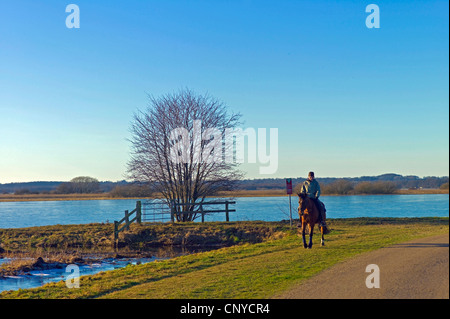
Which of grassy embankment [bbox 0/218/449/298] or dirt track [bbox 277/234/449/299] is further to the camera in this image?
grassy embankment [bbox 0/218/449/298]

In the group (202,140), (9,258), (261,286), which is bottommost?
(9,258)

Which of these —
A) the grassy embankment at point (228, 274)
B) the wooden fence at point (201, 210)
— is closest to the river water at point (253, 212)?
the wooden fence at point (201, 210)

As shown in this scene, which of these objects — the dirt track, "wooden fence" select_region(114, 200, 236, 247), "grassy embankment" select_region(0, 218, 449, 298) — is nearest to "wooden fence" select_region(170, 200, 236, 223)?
"wooden fence" select_region(114, 200, 236, 247)

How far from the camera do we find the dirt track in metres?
7.73

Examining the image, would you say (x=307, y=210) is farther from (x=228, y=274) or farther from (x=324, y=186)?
(x=324, y=186)

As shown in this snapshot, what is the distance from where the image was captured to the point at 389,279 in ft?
28.8

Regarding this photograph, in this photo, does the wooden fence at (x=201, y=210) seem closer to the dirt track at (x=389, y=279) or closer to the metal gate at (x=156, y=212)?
the metal gate at (x=156, y=212)

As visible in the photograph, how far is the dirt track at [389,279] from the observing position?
7727 millimetres

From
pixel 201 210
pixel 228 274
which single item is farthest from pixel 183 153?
pixel 228 274

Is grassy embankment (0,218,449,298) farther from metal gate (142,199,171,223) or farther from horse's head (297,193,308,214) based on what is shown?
metal gate (142,199,171,223)

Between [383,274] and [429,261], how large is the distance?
5.49 ft
